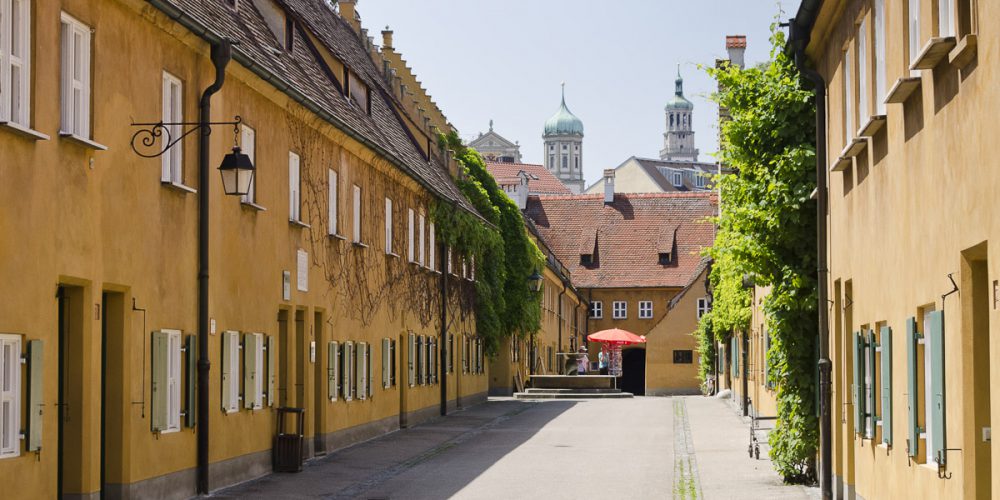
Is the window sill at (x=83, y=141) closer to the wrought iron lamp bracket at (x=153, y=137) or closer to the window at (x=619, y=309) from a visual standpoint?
the wrought iron lamp bracket at (x=153, y=137)

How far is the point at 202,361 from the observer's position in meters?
19.1

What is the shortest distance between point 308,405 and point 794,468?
28.1 feet

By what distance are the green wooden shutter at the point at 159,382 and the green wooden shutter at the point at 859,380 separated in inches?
306

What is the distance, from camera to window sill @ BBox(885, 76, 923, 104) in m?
12.1

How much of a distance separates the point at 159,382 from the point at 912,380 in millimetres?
8827

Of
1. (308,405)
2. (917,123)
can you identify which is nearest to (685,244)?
(308,405)

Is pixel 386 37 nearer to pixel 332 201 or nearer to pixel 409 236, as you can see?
pixel 409 236

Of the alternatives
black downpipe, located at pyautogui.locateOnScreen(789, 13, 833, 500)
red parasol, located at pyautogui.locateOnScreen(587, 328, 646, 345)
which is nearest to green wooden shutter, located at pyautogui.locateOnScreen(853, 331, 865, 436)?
black downpipe, located at pyautogui.locateOnScreen(789, 13, 833, 500)

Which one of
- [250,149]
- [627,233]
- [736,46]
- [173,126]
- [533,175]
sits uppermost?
[533,175]

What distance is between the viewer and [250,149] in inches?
862

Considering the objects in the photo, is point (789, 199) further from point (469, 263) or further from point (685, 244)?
point (685, 244)

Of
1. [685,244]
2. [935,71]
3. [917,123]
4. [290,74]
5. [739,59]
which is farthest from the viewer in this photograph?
[685,244]

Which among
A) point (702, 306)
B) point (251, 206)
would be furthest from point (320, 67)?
point (702, 306)

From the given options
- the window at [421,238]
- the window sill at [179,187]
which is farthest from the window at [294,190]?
the window at [421,238]
